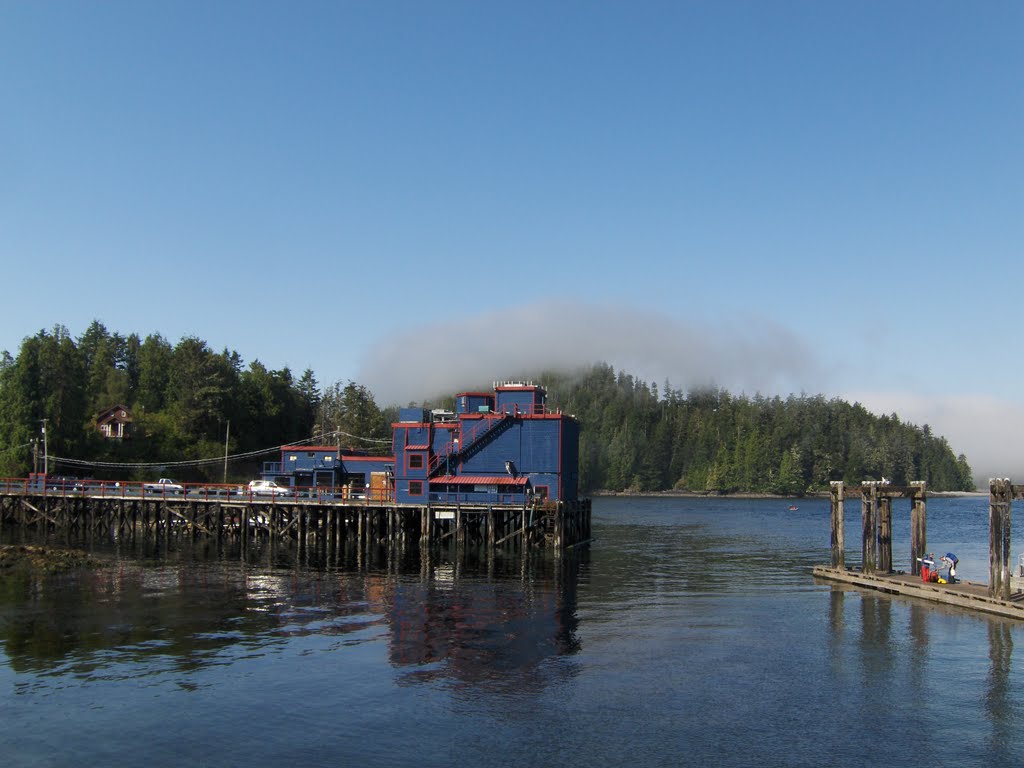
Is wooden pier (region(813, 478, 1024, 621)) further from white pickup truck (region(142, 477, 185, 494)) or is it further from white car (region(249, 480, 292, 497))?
white pickup truck (region(142, 477, 185, 494))

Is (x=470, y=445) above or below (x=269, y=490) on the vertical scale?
above

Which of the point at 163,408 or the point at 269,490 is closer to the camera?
the point at 269,490

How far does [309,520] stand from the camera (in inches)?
2810

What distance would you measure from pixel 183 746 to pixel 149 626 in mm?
14294

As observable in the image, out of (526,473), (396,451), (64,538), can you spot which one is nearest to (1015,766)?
(526,473)

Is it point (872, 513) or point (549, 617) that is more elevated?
point (872, 513)

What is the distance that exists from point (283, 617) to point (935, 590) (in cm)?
3016

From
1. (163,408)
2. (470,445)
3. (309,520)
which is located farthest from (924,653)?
(163,408)

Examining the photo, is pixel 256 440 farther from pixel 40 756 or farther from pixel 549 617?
pixel 40 756

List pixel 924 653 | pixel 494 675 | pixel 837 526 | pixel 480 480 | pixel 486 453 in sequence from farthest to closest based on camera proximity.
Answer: pixel 486 453, pixel 480 480, pixel 837 526, pixel 924 653, pixel 494 675

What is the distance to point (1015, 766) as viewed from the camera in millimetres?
20500

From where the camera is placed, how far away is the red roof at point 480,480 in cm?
6550

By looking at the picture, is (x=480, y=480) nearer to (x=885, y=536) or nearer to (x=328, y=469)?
(x=328, y=469)

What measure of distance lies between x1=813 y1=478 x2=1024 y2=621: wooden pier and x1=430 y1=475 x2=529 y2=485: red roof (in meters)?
23.5
